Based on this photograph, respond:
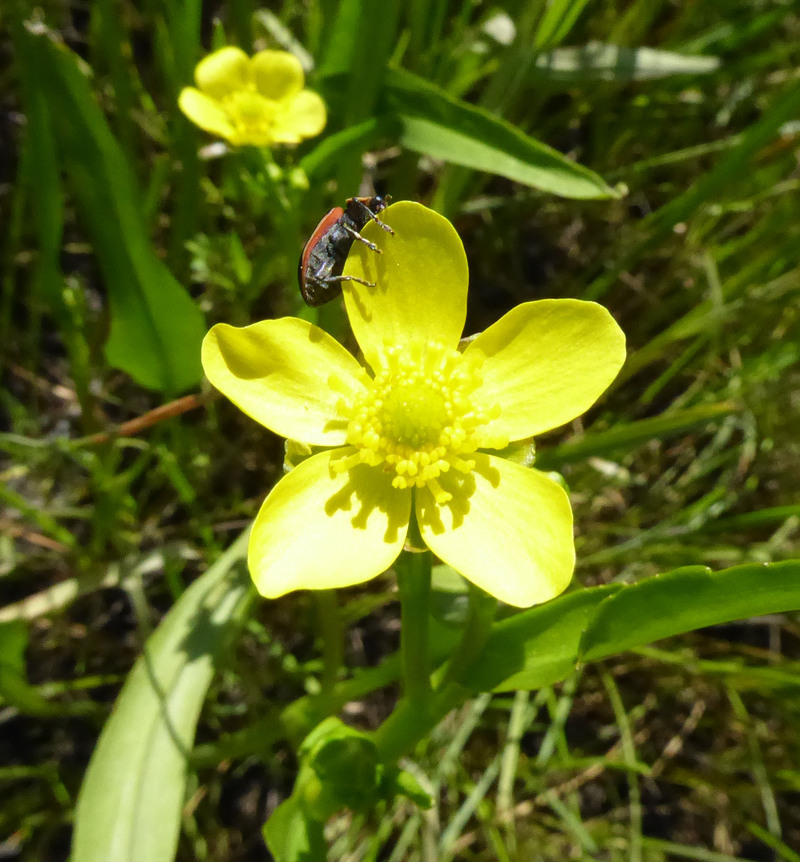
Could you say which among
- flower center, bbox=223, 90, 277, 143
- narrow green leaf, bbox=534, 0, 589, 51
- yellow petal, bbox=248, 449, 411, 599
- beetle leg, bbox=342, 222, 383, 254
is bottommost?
yellow petal, bbox=248, 449, 411, 599

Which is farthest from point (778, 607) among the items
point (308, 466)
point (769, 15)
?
point (769, 15)

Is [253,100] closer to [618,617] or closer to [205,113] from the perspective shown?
[205,113]

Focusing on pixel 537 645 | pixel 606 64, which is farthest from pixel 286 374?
pixel 606 64

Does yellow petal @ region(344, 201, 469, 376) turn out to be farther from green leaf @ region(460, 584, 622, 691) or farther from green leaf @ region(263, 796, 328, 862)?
green leaf @ region(263, 796, 328, 862)

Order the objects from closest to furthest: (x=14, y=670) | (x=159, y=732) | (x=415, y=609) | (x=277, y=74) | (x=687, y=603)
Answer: (x=687, y=603), (x=415, y=609), (x=159, y=732), (x=14, y=670), (x=277, y=74)

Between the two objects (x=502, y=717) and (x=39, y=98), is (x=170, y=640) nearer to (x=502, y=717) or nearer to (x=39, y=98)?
(x=502, y=717)

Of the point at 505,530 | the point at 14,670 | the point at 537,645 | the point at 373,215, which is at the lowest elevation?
the point at 14,670

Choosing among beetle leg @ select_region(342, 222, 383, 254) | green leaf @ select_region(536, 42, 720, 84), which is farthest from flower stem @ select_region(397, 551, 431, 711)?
green leaf @ select_region(536, 42, 720, 84)

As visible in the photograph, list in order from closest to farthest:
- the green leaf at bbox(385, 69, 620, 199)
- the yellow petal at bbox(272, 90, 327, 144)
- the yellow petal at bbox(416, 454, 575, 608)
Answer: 1. the yellow petal at bbox(416, 454, 575, 608)
2. the green leaf at bbox(385, 69, 620, 199)
3. the yellow petal at bbox(272, 90, 327, 144)
